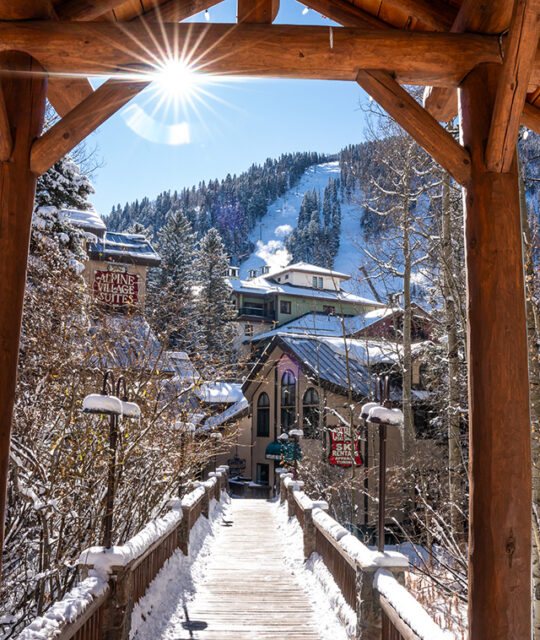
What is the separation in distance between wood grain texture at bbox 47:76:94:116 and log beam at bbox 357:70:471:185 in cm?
218

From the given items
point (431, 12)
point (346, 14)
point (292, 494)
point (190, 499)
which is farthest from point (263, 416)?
point (431, 12)

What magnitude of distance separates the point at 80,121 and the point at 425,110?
2295 millimetres

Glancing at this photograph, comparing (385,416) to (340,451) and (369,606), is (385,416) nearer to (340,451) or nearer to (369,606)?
(369,606)

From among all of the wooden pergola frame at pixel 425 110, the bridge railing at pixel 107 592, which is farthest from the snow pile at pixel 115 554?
the wooden pergola frame at pixel 425 110

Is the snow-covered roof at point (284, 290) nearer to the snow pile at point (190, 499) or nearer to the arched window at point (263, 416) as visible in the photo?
the arched window at point (263, 416)

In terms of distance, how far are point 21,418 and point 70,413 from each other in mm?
577

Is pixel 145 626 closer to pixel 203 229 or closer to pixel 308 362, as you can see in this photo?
pixel 308 362

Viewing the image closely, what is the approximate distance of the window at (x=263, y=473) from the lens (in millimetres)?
28172

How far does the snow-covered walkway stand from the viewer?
6.16 metres

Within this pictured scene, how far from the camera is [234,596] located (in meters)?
7.79

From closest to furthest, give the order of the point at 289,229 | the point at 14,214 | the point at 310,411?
the point at 14,214 < the point at 310,411 < the point at 289,229

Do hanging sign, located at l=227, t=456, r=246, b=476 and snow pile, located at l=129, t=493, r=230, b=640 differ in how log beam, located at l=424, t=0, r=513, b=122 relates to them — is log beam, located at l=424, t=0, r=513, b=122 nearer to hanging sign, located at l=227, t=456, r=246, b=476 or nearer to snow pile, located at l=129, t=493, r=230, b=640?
snow pile, located at l=129, t=493, r=230, b=640

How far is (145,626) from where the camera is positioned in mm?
6027

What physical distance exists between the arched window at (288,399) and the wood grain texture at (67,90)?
22375mm
